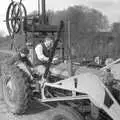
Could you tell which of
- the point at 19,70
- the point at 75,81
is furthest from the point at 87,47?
the point at 75,81

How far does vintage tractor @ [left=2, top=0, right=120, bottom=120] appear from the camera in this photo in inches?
120

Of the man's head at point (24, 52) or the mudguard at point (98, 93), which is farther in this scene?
the man's head at point (24, 52)

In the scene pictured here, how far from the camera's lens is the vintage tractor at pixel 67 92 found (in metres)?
3.06

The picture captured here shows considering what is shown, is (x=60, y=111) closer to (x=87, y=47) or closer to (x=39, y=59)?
(x=39, y=59)

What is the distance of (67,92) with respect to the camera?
12.9 ft

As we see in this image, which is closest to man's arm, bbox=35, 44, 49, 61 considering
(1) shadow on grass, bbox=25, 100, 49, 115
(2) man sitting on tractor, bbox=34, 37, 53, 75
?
(2) man sitting on tractor, bbox=34, 37, 53, 75

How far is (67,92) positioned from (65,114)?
0.72 m

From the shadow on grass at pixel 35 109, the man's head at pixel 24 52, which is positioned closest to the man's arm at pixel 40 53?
the man's head at pixel 24 52

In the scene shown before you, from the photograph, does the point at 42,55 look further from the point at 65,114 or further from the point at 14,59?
the point at 65,114

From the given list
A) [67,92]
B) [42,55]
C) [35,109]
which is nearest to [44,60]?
[42,55]

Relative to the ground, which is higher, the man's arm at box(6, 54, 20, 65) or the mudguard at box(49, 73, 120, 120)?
the man's arm at box(6, 54, 20, 65)

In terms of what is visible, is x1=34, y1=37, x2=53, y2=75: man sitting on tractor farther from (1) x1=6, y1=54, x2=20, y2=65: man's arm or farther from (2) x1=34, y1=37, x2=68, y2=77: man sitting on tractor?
(1) x1=6, y1=54, x2=20, y2=65: man's arm

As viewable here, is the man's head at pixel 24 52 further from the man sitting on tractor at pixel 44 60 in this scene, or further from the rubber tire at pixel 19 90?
the man sitting on tractor at pixel 44 60

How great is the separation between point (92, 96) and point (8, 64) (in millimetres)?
2124
